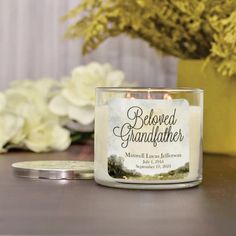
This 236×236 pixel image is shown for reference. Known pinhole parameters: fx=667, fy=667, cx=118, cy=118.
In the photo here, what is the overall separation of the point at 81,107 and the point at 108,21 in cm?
12

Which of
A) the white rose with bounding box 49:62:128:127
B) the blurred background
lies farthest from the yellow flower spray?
the blurred background

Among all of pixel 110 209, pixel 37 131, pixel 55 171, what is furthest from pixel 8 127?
pixel 110 209

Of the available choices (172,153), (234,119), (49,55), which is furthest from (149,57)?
(172,153)

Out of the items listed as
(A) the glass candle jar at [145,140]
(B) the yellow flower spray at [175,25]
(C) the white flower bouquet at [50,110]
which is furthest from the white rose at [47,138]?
(A) the glass candle jar at [145,140]

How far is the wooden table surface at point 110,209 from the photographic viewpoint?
0.40 m

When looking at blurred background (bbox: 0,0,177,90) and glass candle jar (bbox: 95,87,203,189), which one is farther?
blurred background (bbox: 0,0,177,90)

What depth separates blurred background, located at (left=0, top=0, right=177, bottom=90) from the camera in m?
1.07

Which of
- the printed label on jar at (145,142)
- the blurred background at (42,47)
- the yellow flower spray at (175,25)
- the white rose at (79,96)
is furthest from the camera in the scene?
the blurred background at (42,47)

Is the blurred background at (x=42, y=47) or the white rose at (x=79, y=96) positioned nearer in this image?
the white rose at (x=79, y=96)

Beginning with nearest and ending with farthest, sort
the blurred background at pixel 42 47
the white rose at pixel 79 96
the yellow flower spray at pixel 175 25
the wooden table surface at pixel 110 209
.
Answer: the wooden table surface at pixel 110 209, the yellow flower spray at pixel 175 25, the white rose at pixel 79 96, the blurred background at pixel 42 47

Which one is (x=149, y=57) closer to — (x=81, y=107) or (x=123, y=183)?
(x=81, y=107)

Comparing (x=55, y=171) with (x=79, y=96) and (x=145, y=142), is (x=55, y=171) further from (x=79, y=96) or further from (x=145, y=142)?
(x=79, y=96)

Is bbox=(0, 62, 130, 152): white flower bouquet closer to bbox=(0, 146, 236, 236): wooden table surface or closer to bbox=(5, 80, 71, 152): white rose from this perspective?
bbox=(5, 80, 71, 152): white rose

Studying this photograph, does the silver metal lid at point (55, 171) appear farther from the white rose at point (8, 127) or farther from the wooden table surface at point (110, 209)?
the white rose at point (8, 127)
